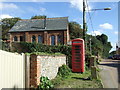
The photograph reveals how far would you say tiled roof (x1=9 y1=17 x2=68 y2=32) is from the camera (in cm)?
3349

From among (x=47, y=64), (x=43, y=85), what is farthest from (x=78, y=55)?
(x=43, y=85)

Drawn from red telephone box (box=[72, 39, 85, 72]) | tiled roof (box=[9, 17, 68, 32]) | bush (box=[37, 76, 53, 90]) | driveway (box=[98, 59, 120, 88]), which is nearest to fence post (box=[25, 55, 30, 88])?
bush (box=[37, 76, 53, 90])

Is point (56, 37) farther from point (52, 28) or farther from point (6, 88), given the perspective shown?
point (6, 88)

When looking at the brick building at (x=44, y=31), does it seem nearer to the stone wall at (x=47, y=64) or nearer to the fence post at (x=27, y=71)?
the stone wall at (x=47, y=64)

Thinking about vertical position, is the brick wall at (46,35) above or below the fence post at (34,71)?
above

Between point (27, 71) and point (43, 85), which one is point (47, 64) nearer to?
point (43, 85)

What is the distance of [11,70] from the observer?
493 centimetres

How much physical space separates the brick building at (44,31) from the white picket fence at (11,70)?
87.9 feet

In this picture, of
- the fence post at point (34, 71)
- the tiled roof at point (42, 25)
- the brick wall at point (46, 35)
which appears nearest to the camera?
the fence post at point (34, 71)

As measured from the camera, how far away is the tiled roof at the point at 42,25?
33487 millimetres

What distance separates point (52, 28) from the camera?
33625mm

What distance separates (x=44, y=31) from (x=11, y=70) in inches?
1154

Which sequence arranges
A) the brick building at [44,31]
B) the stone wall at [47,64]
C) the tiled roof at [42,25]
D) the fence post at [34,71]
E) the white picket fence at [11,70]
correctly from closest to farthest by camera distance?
the white picket fence at [11,70] → the fence post at [34,71] → the stone wall at [47,64] → the brick building at [44,31] → the tiled roof at [42,25]

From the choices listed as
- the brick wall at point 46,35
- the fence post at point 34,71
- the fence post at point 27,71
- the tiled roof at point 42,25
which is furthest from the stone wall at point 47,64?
the tiled roof at point 42,25
